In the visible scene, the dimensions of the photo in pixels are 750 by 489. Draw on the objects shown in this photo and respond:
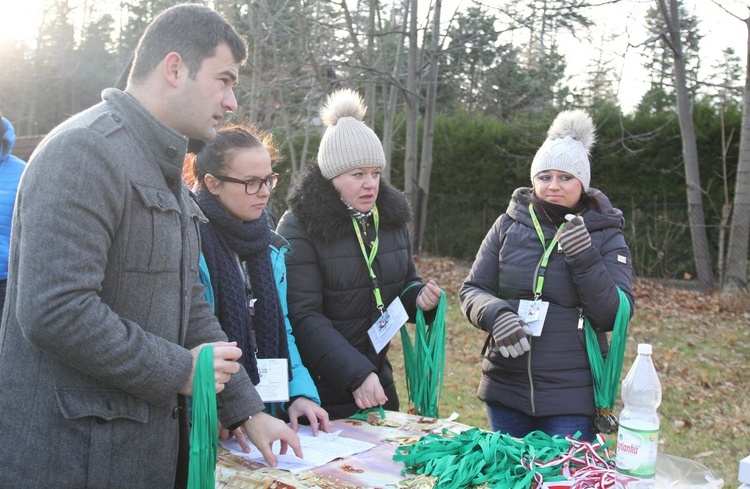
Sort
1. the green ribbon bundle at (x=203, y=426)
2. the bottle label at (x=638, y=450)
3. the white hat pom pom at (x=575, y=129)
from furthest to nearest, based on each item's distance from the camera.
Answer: the white hat pom pom at (x=575, y=129) → the bottle label at (x=638, y=450) → the green ribbon bundle at (x=203, y=426)

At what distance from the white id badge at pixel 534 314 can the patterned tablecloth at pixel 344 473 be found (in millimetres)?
671

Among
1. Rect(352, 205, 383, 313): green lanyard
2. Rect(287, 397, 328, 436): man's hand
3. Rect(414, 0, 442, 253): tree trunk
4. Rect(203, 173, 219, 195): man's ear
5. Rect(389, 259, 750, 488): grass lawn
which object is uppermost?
Rect(414, 0, 442, 253): tree trunk

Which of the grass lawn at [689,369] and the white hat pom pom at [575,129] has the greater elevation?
the white hat pom pom at [575,129]

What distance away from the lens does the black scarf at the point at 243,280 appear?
2301 millimetres

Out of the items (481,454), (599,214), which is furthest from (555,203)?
(481,454)

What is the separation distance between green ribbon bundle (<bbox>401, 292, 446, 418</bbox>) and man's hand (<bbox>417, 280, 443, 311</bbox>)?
0.02 m

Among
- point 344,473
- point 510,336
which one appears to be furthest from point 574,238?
point 344,473

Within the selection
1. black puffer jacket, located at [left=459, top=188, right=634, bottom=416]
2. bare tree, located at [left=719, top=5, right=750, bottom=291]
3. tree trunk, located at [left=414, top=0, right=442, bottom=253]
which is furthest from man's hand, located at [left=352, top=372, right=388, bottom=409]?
tree trunk, located at [left=414, top=0, right=442, bottom=253]

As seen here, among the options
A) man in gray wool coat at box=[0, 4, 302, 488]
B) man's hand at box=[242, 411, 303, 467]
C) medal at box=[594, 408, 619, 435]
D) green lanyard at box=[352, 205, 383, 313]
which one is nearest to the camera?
man in gray wool coat at box=[0, 4, 302, 488]

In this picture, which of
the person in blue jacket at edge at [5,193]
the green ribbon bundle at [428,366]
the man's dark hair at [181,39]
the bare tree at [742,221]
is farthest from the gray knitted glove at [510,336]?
the bare tree at [742,221]

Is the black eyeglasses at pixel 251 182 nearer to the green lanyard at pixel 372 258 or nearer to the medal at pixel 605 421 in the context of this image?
the green lanyard at pixel 372 258

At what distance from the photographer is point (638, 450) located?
5.78 ft

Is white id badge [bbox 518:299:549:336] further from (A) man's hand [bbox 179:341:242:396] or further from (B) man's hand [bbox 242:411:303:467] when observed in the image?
(A) man's hand [bbox 179:341:242:396]

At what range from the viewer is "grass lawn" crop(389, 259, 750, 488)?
15.8 ft
